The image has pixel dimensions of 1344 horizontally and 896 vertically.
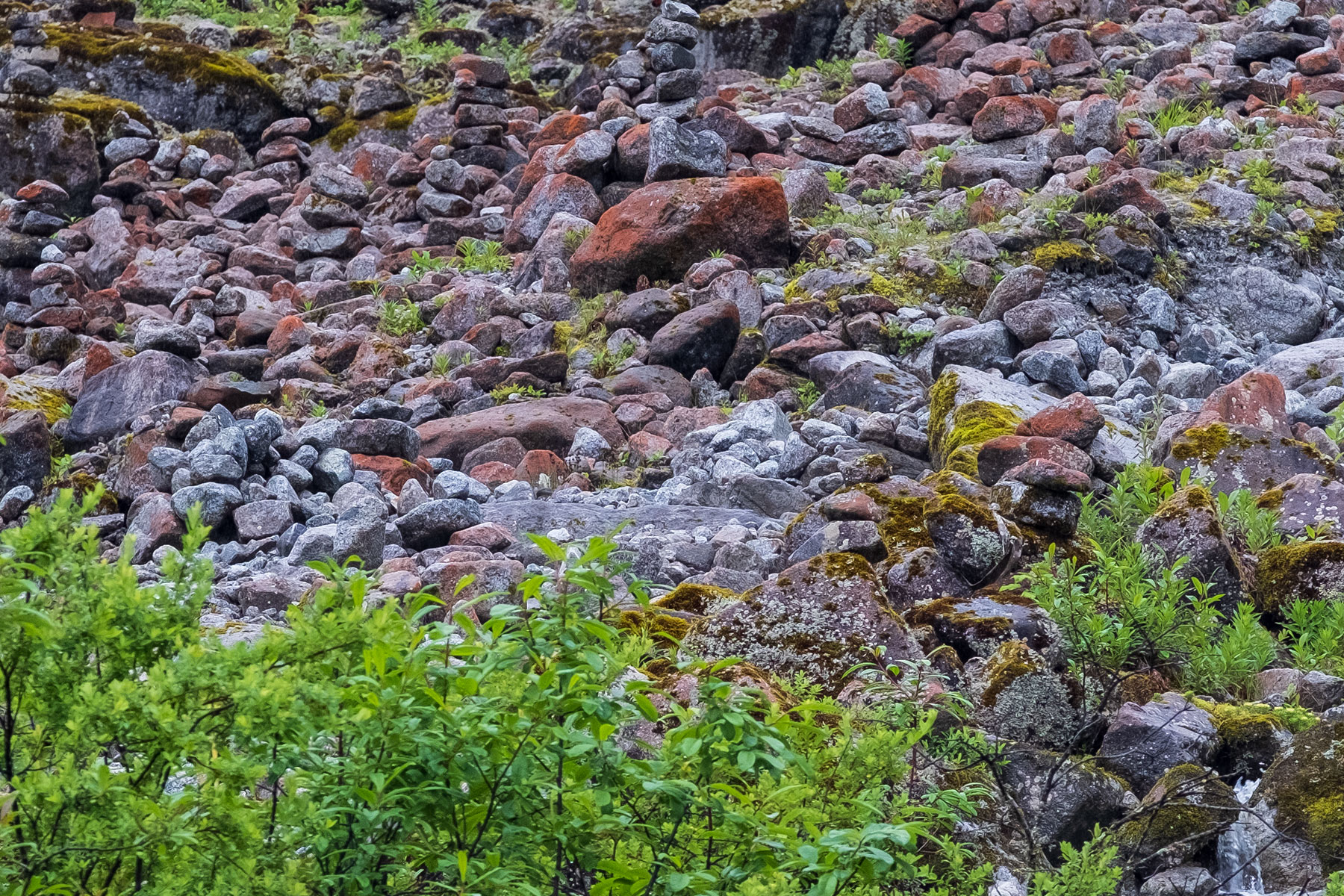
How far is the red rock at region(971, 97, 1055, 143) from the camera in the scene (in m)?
14.0

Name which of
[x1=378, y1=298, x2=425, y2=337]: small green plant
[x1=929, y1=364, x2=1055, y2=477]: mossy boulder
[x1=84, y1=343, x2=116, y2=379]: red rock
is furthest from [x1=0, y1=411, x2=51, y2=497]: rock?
[x1=929, y1=364, x2=1055, y2=477]: mossy boulder

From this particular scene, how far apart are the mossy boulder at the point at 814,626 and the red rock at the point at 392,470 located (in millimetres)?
4155

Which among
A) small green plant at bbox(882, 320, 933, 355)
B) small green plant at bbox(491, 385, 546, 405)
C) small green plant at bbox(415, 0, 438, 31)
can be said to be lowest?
small green plant at bbox(491, 385, 546, 405)

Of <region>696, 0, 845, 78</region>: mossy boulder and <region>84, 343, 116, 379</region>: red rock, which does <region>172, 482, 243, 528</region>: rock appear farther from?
<region>696, 0, 845, 78</region>: mossy boulder

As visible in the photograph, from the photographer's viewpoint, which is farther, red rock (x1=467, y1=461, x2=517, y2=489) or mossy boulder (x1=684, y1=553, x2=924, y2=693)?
red rock (x1=467, y1=461, x2=517, y2=489)

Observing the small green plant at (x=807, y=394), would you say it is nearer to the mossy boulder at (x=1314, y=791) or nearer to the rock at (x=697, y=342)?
the rock at (x=697, y=342)

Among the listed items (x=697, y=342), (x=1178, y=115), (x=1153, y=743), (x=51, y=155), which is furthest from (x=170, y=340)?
(x=1178, y=115)

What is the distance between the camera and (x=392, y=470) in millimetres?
8430

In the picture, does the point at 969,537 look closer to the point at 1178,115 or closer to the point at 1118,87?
the point at 1178,115

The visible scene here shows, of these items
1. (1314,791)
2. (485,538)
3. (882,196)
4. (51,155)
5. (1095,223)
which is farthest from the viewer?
(51,155)

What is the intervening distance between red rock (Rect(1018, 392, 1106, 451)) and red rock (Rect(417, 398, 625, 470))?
3043mm

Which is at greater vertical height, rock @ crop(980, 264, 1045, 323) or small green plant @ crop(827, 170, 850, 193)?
rock @ crop(980, 264, 1045, 323)

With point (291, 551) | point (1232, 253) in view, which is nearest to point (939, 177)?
point (1232, 253)

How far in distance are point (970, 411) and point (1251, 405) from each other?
1.61m
